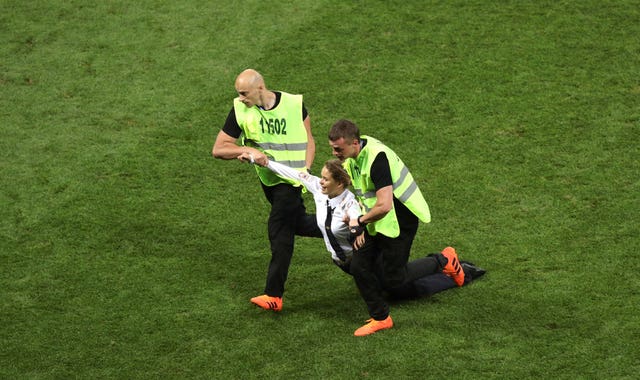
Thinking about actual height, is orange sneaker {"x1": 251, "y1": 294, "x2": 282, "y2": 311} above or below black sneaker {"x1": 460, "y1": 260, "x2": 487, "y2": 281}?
below

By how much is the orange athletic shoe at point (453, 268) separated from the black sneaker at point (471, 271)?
98 millimetres

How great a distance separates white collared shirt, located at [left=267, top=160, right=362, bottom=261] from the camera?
8398 millimetres

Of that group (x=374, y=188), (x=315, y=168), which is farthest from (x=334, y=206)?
(x=315, y=168)

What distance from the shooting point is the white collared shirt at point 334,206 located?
27.6ft

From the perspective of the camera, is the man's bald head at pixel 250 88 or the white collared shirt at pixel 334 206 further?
the man's bald head at pixel 250 88

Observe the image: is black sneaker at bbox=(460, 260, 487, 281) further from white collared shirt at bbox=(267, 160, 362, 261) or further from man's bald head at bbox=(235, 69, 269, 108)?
man's bald head at bbox=(235, 69, 269, 108)

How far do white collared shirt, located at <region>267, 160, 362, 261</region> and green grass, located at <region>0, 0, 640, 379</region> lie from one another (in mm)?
722

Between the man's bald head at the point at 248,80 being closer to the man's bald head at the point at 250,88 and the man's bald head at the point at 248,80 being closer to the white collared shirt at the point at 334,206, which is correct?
the man's bald head at the point at 250,88

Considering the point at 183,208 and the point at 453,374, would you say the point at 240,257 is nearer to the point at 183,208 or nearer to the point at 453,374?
the point at 183,208

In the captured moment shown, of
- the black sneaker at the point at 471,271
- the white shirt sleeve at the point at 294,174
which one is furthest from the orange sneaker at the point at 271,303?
the black sneaker at the point at 471,271

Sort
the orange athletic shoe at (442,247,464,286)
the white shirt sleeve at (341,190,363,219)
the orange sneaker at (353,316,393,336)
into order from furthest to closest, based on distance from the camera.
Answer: the orange athletic shoe at (442,247,464,286) → the orange sneaker at (353,316,393,336) → the white shirt sleeve at (341,190,363,219)

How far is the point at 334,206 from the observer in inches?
332

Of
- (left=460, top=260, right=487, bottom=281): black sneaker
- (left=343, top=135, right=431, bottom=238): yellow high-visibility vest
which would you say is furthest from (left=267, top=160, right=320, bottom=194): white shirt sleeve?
(left=460, top=260, right=487, bottom=281): black sneaker

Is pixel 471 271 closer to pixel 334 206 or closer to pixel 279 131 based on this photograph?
pixel 334 206
